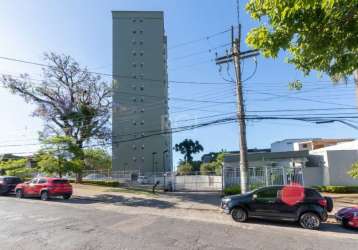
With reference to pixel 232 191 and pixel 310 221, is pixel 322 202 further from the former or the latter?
pixel 232 191

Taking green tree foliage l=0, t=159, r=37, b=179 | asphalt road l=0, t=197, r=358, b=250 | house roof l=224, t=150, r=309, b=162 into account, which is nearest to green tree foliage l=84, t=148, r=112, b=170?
green tree foliage l=0, t=159, r=37, b=179

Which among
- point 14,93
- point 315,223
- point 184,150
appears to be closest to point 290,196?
point 315,223

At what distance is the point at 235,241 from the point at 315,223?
468 cm

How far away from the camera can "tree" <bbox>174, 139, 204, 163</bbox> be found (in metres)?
86.9

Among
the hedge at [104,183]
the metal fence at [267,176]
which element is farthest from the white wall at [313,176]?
the hedge at [104,183]

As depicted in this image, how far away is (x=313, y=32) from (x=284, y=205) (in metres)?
9.34

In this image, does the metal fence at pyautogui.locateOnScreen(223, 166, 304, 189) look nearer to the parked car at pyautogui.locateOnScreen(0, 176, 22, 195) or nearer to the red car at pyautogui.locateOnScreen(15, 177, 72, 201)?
the red car at pyautogui.locateOnScreen(15, 177, 72, 201)

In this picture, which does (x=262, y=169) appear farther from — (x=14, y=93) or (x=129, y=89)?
(x=129, y=89)

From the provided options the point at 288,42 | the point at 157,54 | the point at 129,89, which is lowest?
the point at 288,42

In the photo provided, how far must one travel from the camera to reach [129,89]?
253ft

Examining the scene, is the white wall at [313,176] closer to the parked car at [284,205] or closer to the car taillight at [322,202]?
the parked car at [284,205]

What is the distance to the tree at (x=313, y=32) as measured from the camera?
5.47 metres

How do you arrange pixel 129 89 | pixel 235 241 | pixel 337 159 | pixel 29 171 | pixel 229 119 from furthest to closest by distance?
1. pixel 129 89
2. pixel 29 171
3. pixel 337 159
4. pixel 229 119
5. pixel 235 241

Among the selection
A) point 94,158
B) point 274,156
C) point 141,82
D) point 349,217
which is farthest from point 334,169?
point 141,82
